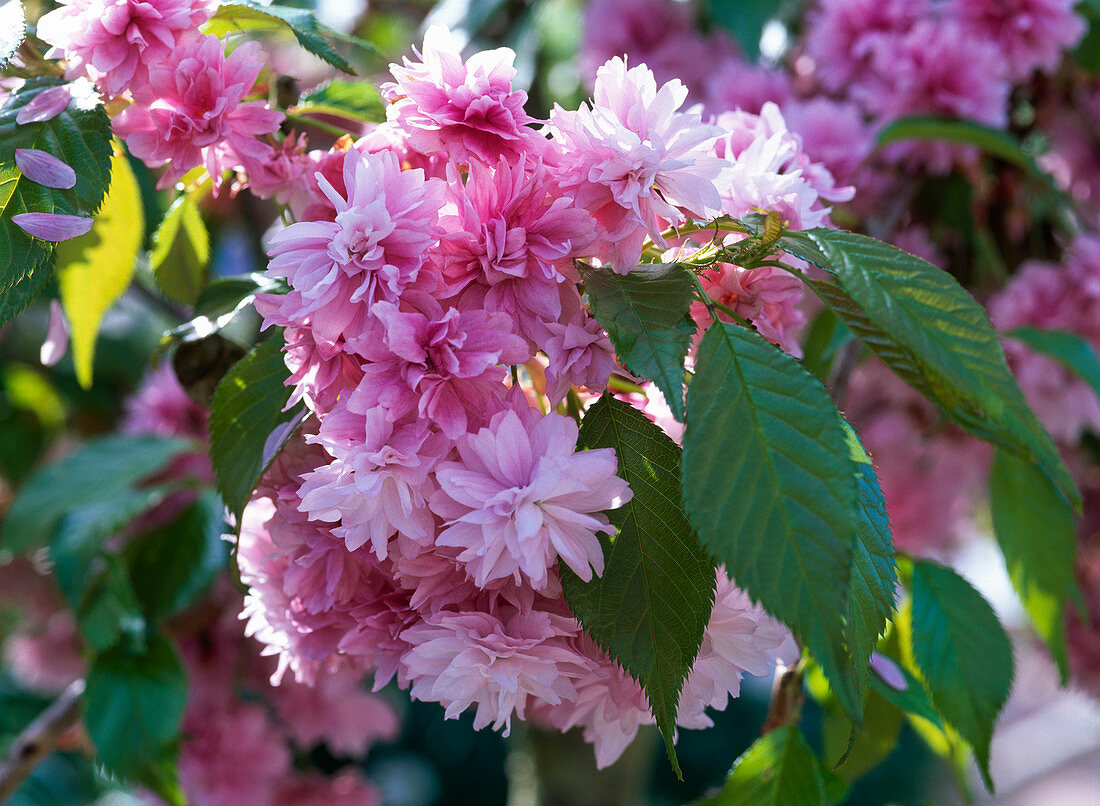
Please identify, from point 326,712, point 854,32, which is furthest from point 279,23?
point 326,712

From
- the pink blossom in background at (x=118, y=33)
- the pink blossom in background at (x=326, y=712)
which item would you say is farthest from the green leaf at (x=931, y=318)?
the pink blossom in background at (x=326, y=712)

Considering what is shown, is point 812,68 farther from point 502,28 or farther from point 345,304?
point 345,304

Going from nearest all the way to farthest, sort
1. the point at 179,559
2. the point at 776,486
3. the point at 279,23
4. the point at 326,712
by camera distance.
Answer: the point at 776,486 → the point at 279,23 → the point at 179,559 → the point at 326,712

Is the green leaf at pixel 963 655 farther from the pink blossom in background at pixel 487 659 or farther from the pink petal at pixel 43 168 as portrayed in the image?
the pink petal at pixel 43 168

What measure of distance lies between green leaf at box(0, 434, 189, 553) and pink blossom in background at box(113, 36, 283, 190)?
14.8 inches

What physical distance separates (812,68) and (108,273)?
0.60 meters

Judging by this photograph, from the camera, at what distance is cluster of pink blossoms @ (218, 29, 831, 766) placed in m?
0.25

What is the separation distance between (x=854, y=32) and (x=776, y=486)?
1.82ft

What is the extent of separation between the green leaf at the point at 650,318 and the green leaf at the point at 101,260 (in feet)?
1.00

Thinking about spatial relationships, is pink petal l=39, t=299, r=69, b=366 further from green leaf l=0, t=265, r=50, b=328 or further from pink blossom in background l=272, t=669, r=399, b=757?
pink blossom in background l=272, t=669, r=399, b=757

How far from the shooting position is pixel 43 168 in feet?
1.01

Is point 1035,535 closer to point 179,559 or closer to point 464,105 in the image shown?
point 464,105

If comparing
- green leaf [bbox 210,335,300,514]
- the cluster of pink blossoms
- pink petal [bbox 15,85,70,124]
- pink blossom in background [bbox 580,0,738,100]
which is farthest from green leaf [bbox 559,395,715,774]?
pink blossom in background [bbox 580,0,738,100]

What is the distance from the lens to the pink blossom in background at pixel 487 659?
267 millimetres
